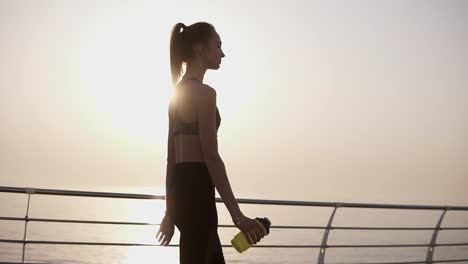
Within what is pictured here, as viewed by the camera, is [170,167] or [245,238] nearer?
[245,238]

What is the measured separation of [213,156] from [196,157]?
9 cm

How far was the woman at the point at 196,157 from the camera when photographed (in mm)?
2232

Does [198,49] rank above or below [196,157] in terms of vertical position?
above

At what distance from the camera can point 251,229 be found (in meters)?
2.19

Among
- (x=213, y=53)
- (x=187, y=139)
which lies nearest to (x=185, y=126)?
(x=187, y=139)

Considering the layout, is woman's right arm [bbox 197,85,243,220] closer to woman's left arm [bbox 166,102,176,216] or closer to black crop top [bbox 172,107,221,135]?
black crop top [bbox 172,107,221,135]

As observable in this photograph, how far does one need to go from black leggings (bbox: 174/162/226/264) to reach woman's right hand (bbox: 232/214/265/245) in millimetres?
124

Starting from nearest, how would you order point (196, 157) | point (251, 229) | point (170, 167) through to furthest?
point (251, 229) < point (196, 157) < point (170, 167)

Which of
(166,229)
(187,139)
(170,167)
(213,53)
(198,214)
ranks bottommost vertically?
(166,229)

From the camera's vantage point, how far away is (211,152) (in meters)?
2.23

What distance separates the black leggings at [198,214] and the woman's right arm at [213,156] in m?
0.07

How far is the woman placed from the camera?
2.23 m

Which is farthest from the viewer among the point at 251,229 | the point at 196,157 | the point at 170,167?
the point at 170,167

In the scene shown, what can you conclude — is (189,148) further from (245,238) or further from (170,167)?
(245,238)
